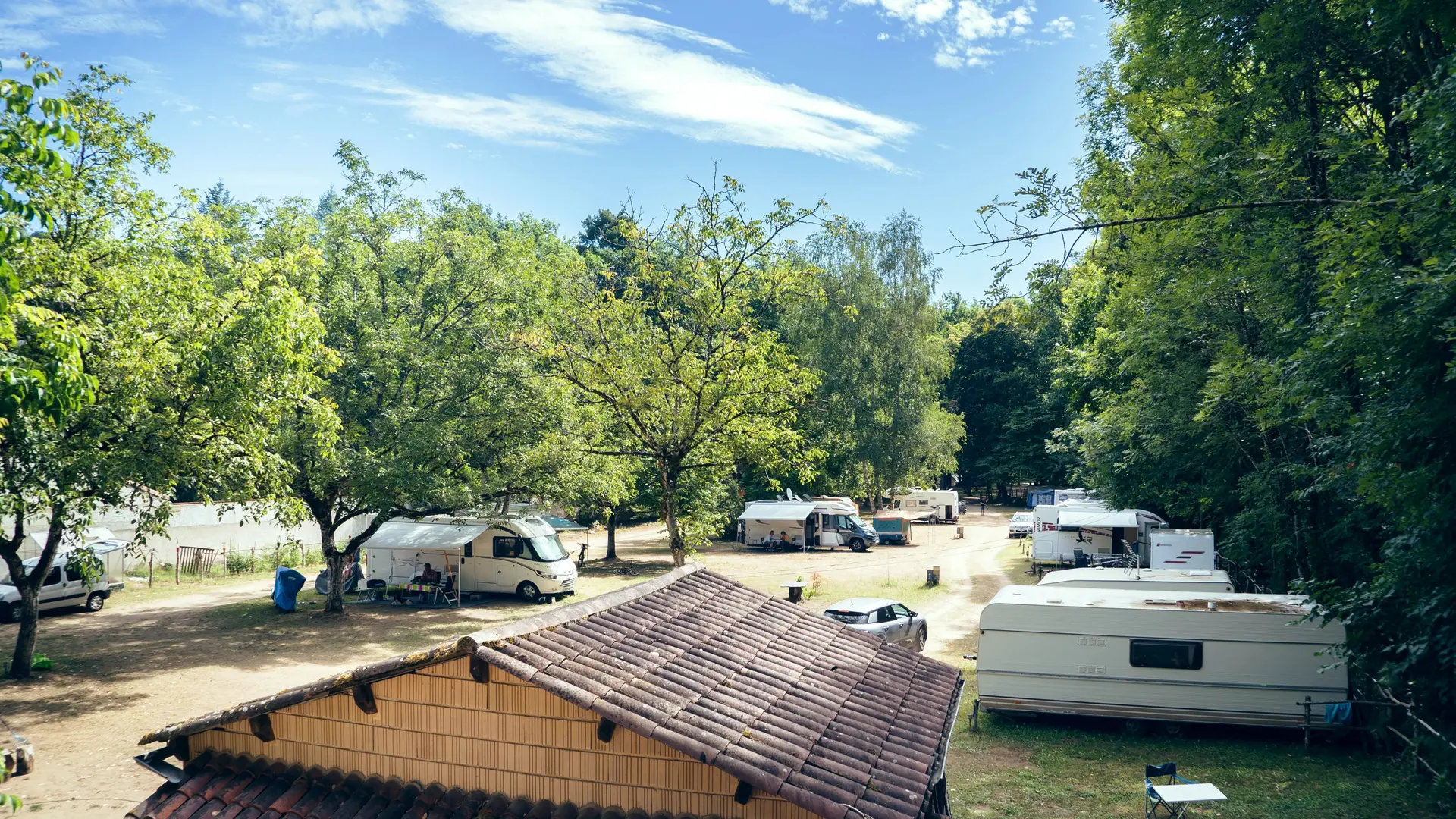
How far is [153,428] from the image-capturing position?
14586mm

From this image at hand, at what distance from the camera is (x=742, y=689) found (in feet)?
22.5

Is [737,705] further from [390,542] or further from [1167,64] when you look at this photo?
[390,542]

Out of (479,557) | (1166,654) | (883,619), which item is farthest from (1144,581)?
(479,557)

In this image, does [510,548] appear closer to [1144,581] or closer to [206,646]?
[206,646]

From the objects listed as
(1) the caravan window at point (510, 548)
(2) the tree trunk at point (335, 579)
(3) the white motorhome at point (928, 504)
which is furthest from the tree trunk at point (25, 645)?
(3) the white motorhome at point (928, 504)

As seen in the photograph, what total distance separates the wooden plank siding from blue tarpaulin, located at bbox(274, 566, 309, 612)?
19.4 metres

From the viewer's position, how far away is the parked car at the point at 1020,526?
42750mm

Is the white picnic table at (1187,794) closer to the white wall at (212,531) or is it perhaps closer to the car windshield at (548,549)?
the car windshield at (548,549)

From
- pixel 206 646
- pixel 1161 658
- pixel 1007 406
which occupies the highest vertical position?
pixel 1007 406

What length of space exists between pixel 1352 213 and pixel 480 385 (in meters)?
18.8

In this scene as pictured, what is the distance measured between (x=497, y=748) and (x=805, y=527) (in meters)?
36.7

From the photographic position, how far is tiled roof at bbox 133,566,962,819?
222 inches

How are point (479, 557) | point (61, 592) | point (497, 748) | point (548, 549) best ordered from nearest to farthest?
1. point (497, 748)
2. point (61, 592)
3. point (548, 549)
4. point (479, 557)

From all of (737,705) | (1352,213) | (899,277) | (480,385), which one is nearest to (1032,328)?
(1352,213)
